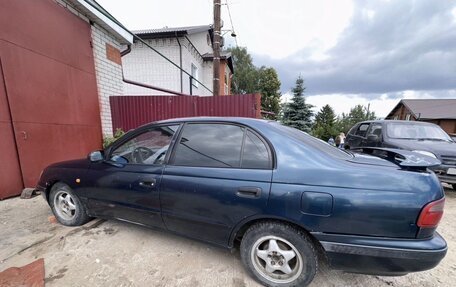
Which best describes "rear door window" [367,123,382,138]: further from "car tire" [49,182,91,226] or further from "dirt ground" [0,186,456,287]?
"car tire" [49,182,91,226]

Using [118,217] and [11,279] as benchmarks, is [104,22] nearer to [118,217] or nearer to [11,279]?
[118,217]

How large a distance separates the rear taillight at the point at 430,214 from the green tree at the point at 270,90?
87.1 ft

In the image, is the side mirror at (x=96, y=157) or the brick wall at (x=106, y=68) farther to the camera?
the brick wall at (x=106, y=68)

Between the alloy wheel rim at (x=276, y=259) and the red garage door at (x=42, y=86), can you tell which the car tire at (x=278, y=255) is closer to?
the alloy wheel rim at (x=276, y=259)

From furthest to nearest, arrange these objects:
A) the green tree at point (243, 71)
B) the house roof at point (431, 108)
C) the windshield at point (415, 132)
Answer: the green tree at point (243, 71), the house roof at point (431, 108), the windshield at point (415, 132)

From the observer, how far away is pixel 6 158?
3.84 meters

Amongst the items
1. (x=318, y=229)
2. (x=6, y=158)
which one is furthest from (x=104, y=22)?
(x=318, y=229)

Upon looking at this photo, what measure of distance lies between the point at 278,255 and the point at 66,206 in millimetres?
2874

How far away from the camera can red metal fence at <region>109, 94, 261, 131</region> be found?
7.00 m

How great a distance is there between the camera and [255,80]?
2917 cm

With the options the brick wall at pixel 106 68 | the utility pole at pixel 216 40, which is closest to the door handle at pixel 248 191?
the brick wall at pixel 106 68

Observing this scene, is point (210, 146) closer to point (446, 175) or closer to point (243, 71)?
point (446, 175)

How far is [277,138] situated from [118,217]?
2.14 meters

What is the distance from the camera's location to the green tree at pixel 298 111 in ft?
49.6
